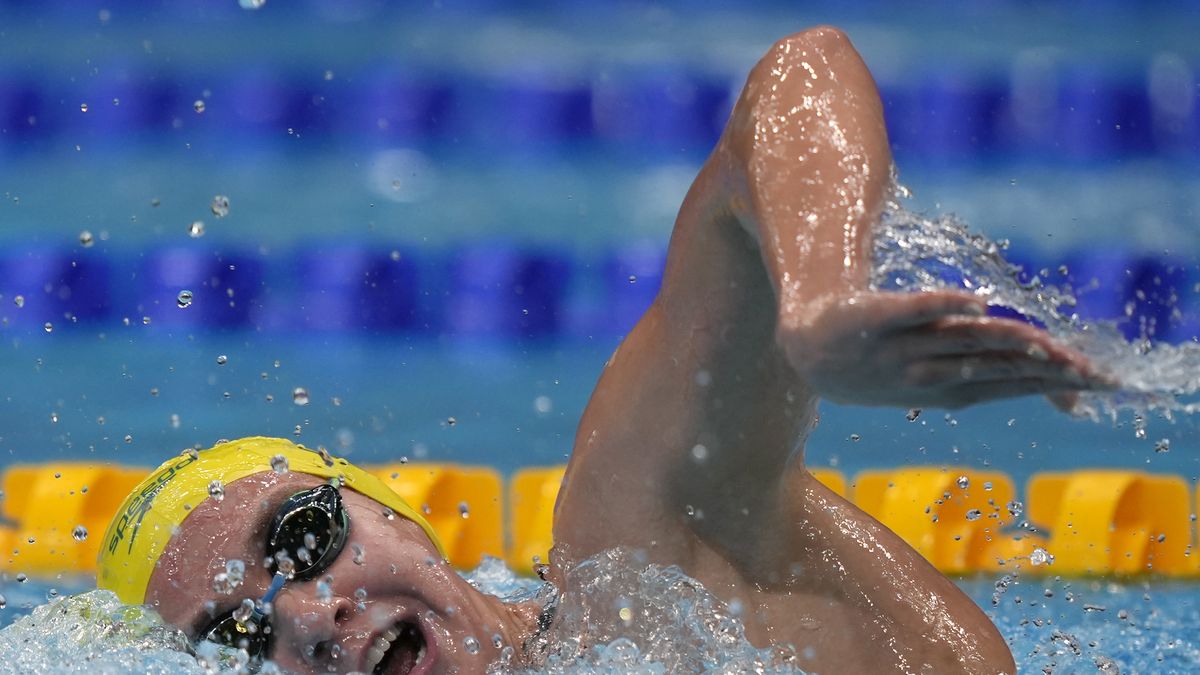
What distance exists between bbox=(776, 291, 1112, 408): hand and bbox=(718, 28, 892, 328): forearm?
1.5 inches

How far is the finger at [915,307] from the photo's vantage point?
836 millimetres

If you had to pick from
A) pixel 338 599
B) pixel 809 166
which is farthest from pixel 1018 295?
pixel 338 599

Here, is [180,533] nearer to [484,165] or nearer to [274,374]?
[274,374]

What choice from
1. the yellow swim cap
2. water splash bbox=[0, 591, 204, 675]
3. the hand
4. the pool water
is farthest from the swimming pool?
the hand

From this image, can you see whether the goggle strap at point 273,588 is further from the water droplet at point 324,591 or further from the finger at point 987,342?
the finger at point 987,342

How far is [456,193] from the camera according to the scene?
4621 millimetres

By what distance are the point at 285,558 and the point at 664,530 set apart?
0.39m

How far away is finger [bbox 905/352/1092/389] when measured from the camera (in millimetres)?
841

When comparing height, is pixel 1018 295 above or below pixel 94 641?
above

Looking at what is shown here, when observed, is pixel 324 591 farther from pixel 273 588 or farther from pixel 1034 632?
pixel 1034 632

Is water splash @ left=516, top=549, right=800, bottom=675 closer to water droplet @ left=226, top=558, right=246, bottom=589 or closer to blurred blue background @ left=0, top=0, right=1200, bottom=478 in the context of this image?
water droplet @ left=226, top=558, right=246, bottom=589

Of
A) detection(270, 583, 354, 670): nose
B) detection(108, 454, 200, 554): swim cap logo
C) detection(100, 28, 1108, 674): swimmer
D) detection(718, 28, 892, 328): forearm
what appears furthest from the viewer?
detection(108, 454, 200, 554): swim cap logo

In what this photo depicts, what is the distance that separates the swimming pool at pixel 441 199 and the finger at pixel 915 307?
119 inches

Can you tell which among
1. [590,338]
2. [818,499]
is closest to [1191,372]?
[818,499]
